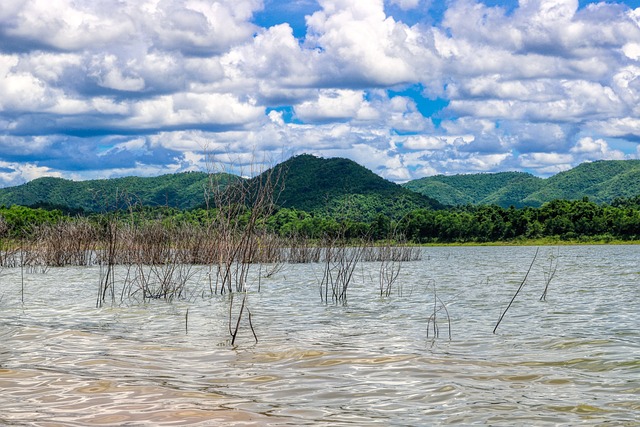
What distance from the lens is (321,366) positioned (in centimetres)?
852

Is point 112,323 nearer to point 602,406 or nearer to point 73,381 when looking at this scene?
point 73,381

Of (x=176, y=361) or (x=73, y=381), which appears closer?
(x=73, y=381)

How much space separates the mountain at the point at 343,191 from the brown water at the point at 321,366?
297 feet

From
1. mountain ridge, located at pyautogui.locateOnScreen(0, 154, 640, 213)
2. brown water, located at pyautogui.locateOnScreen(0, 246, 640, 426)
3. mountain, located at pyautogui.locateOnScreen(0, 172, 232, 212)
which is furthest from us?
mountain, located at pyautogui.locateOnScreen(0, 172, 232, 212)

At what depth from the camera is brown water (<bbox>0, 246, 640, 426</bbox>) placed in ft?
20.3

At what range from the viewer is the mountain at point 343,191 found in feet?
365

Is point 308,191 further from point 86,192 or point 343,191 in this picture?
point 86,192

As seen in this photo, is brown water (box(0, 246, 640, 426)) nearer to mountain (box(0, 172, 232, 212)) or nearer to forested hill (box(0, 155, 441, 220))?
forested hill (box(0, 155, 441, 220))

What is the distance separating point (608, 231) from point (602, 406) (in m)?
95.2

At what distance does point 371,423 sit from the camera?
5879 mm

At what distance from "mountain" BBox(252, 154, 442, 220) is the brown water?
297 ft

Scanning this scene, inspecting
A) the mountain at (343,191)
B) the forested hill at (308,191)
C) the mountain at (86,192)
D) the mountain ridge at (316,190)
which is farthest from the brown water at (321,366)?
the mountain at (86,192)

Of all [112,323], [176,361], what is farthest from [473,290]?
[176,361]

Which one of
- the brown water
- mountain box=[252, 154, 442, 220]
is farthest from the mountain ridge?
the brown water
